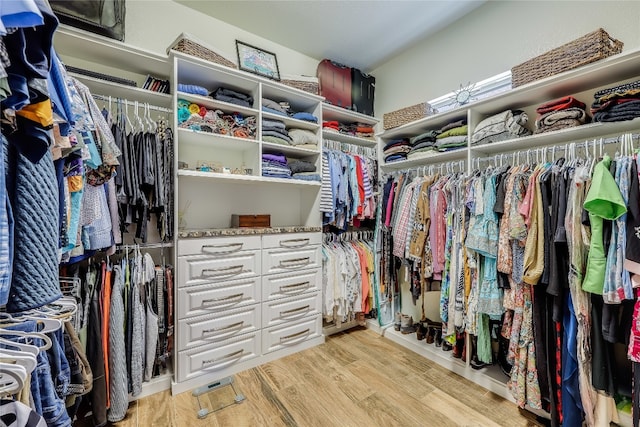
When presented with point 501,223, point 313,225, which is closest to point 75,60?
point 313,225

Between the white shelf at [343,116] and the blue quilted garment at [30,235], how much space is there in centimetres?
220

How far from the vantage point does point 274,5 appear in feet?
7.04

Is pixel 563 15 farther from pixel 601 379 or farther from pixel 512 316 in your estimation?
pixel 601 379

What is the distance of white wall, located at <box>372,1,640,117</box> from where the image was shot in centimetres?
165

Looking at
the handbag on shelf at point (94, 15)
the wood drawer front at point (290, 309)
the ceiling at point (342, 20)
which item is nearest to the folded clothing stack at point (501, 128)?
the ceiling at point (342, 20)

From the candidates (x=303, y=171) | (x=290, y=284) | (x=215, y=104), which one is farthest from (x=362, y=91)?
(x=290, y=284)

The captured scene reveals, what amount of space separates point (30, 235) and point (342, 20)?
8.19 ft

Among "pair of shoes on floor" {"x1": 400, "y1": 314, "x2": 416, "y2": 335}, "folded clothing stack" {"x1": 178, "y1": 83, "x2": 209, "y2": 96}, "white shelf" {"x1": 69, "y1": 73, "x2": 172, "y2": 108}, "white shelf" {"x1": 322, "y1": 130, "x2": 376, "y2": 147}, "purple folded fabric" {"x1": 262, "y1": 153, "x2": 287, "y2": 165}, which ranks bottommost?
"pair of shoes on floor" {"x1": 400, "y1": 314, "x2": 416, "y2": 335}

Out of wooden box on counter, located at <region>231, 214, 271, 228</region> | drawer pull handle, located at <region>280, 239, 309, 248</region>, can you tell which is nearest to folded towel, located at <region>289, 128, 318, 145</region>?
wooden box on counter, located at <region>231, 214, 271, 228</region>

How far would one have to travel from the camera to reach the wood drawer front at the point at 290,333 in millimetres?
2141

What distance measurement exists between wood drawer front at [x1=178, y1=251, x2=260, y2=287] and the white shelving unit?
4.79ft

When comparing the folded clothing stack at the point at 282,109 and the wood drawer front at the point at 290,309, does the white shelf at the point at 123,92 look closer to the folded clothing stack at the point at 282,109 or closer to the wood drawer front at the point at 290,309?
the folded clothing stack at the point at 282,109

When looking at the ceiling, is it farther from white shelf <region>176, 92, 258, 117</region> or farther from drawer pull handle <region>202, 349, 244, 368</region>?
drawer pull handle <region>202, 349, 244, 368</region>

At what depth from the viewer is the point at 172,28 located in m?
2.14
